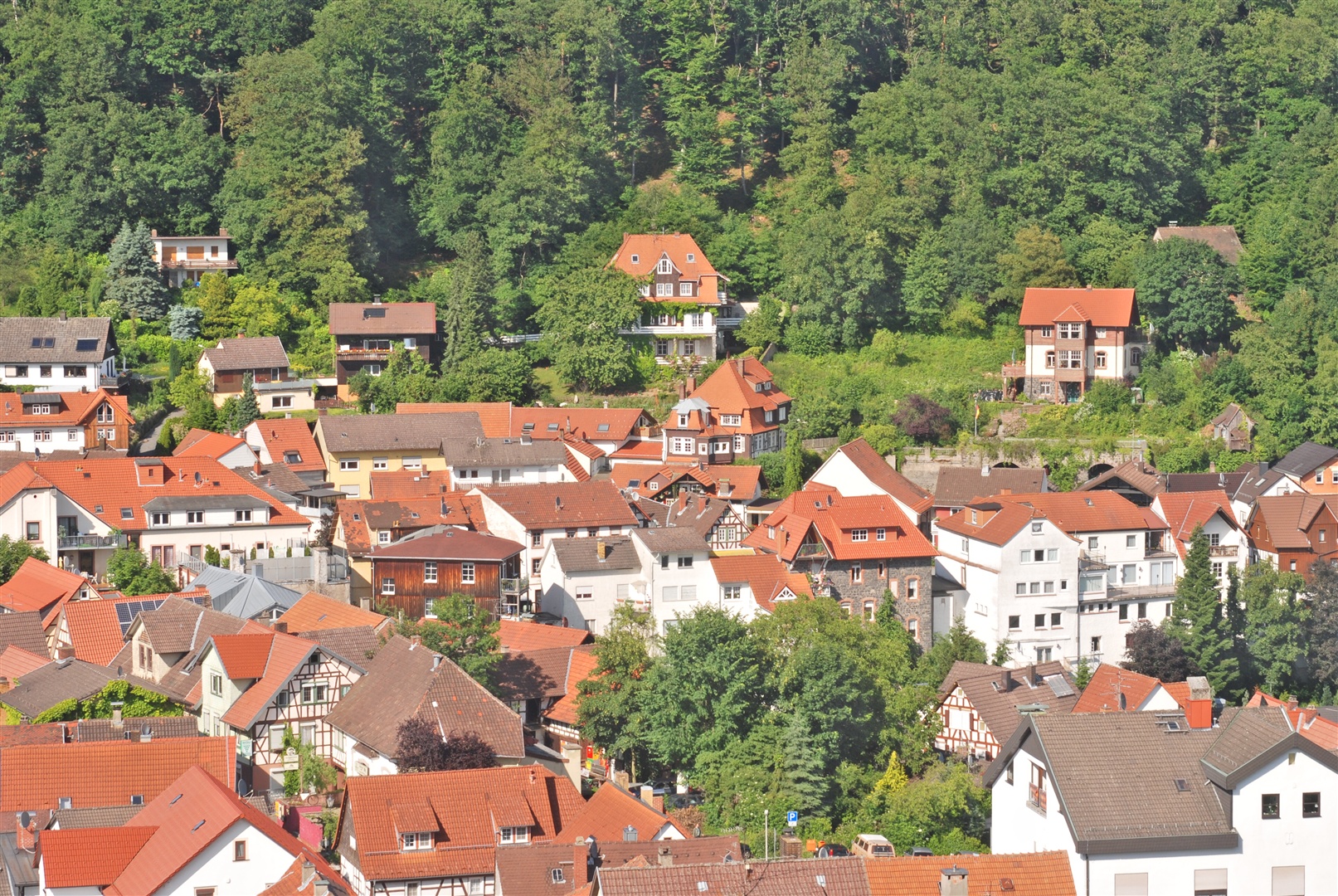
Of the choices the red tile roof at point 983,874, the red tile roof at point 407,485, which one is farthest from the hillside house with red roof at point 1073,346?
the red tile roof at point 983,874

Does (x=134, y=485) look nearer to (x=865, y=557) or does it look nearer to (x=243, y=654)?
(x=243, y=654)

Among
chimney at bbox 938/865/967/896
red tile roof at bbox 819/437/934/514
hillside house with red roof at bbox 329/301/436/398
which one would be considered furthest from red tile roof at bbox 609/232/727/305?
chimney at bbox 938/865/967/896

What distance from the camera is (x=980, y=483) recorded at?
68.3 m

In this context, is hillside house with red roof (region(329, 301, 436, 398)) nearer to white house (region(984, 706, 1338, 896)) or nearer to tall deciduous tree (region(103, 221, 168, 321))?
tall deciduous tree (region(103, 221, 168, 321))

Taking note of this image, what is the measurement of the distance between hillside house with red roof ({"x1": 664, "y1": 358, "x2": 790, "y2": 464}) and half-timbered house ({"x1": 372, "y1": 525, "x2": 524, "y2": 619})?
43.5ft

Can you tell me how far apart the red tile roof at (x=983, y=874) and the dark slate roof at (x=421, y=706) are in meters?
12.9

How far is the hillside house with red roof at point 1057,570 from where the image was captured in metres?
61.6

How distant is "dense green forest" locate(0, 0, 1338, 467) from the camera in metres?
76.9

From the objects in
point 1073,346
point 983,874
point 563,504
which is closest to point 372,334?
point 563,504

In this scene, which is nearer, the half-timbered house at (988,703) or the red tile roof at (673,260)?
the half-timbered house at (988,703)

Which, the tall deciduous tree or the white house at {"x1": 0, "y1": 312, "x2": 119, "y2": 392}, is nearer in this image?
the white house at {"x1": 0, "y1": 312, "x2": 119, "y2": 392}

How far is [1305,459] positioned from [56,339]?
42759 mm

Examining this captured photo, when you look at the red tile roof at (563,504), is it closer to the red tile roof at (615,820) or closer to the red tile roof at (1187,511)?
the red tile roof at (1187,511)

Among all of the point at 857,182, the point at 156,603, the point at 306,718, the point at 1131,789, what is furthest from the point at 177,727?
the point at 857,182
